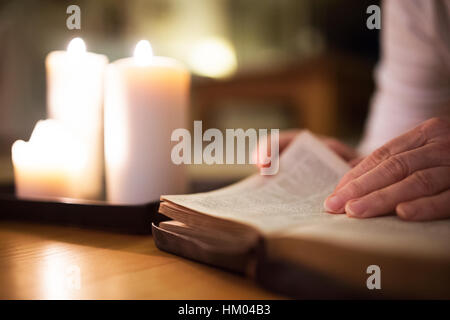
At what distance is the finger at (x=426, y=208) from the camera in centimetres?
31

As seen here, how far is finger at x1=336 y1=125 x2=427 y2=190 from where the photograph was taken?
39 centimetres

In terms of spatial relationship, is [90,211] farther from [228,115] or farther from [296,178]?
[228,115]

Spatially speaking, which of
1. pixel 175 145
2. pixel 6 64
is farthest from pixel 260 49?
pixel 175 145

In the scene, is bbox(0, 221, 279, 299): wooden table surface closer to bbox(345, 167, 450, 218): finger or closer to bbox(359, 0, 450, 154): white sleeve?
bbox(345, 167, 450, 218): finger

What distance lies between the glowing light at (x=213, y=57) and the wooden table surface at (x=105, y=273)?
3.79m

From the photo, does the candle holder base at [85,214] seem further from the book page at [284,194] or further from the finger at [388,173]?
the finger at [388,173]

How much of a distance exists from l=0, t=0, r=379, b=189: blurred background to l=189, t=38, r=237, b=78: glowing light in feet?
0.04

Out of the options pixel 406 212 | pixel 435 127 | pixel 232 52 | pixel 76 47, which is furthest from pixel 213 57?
pixel 406 212

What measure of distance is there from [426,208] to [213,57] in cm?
407

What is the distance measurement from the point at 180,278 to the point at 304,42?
3.75 meters

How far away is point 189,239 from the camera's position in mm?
320

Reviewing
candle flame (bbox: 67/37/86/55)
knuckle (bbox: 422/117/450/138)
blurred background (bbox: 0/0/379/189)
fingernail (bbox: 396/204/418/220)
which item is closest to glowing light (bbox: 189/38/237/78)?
blurred background (bbox: 0/0/379/189)

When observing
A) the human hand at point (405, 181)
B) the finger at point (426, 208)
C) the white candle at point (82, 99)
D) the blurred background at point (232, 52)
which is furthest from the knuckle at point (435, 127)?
the blurred background at point (232, 52)

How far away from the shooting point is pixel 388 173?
1.17ft
